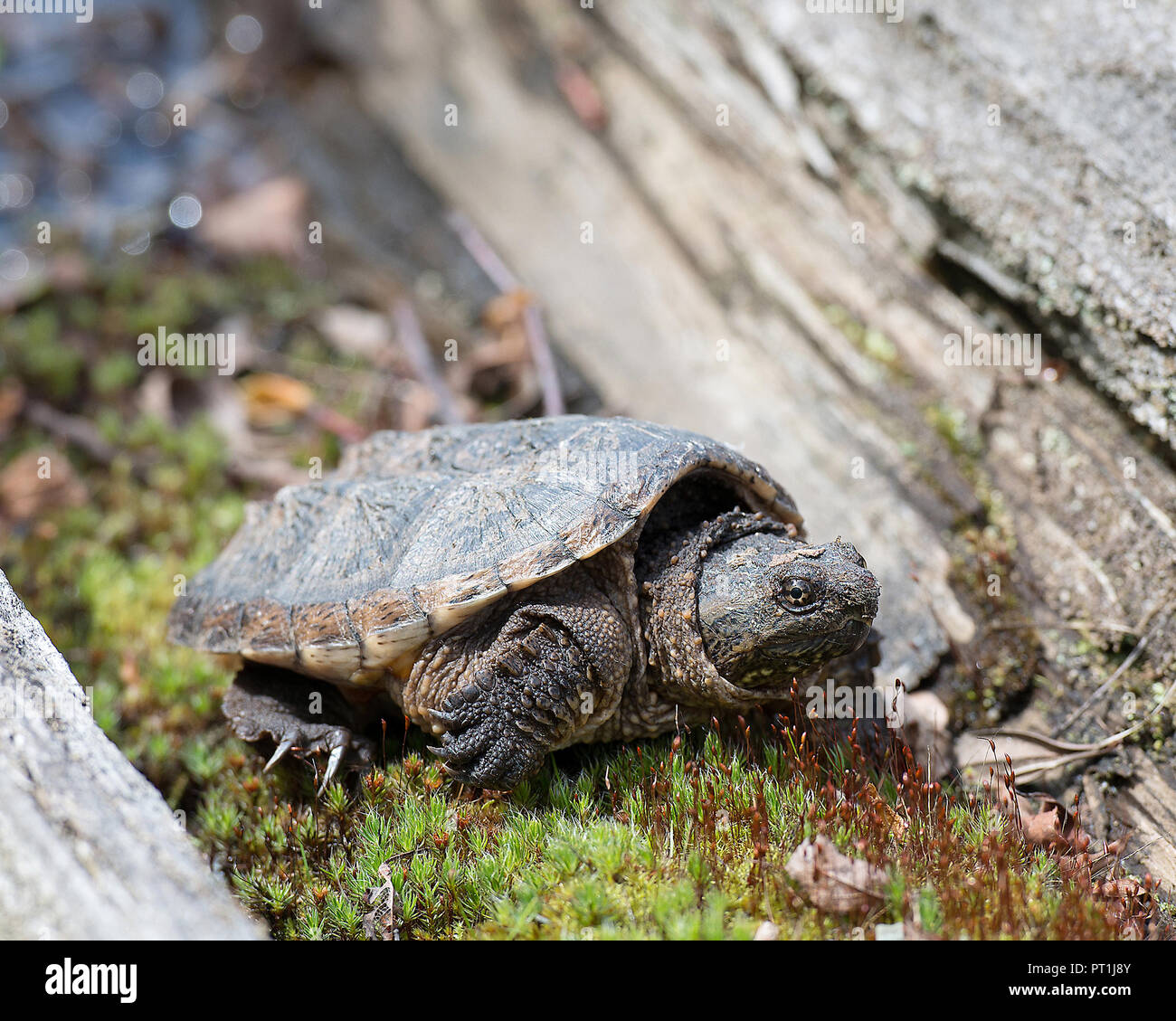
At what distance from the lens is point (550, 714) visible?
11.4ft

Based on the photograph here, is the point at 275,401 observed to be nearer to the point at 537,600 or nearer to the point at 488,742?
the point at 537,600

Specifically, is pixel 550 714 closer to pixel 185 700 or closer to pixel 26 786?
pixel 26 786

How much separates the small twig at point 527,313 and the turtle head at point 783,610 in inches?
89.7

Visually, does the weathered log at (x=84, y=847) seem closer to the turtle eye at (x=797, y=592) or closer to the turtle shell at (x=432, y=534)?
the turtle shell at (x=432, y=534)

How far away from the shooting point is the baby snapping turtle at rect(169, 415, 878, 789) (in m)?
A: 3.48

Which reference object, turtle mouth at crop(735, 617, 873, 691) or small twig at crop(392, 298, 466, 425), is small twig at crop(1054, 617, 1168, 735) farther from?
small twig at crop(392, 298, 466, 425)

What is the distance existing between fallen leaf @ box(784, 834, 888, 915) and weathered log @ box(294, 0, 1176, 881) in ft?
4.21

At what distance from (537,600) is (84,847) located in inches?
66.1

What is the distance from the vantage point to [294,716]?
13.1 ft

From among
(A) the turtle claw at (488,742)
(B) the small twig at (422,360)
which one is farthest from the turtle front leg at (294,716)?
(B) the small twig at (422,360)

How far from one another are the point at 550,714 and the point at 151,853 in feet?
4.51

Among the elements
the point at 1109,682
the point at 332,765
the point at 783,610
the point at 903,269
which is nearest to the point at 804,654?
Result: the point at 783,610

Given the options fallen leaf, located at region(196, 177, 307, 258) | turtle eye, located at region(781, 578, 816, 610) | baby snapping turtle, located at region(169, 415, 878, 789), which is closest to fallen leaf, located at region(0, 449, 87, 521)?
baby snapping turtle, located at region(169, 415, 878, 789)
